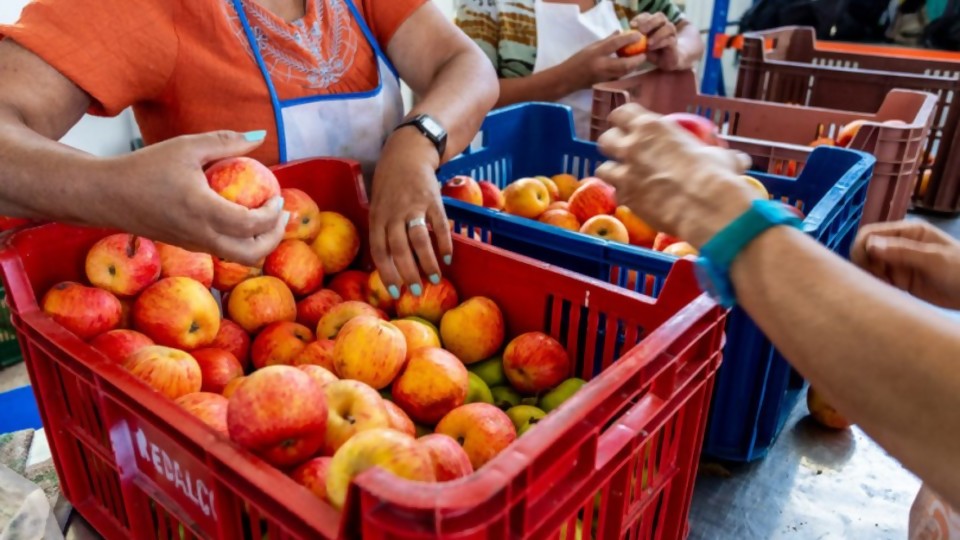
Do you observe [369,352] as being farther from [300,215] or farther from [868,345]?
[868,345]

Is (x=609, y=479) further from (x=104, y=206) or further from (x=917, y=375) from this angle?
(x=104, y=206)

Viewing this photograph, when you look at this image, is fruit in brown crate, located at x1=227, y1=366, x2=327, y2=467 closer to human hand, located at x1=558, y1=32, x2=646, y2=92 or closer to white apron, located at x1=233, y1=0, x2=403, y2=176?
white apron, located at x1=233, y1=0, x2=403, y2=176

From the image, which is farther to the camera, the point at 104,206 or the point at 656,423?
the point at 104,206

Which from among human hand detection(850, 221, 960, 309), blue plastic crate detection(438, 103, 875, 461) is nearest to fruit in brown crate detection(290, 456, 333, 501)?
blue plastic crate detection(438, 103, 875, 461)

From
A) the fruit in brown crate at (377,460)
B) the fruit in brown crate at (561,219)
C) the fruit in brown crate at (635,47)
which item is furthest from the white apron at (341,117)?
the fruit in brown crate at (635,47)

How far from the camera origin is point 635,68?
2229 mm

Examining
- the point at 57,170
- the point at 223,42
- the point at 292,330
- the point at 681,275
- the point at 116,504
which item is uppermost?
the point at 223,42

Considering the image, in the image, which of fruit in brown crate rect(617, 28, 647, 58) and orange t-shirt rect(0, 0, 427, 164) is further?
fruit in brown crate rect(617, 28, 647, 58)

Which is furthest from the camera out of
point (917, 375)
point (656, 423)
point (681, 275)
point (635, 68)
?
point (635, 68)

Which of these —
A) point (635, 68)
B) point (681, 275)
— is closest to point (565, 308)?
point (681, 275)

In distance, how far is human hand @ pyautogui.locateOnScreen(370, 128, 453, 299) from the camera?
1068 millimetres

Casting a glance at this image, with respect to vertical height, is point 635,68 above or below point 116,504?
above

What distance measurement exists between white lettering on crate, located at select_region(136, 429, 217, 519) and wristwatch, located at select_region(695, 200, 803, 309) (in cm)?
50

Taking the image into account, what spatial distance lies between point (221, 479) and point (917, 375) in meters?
0.55
